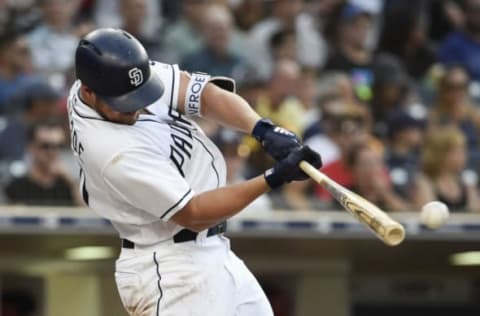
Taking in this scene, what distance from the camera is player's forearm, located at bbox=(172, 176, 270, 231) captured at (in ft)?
13.9

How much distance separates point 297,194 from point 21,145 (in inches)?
65.7

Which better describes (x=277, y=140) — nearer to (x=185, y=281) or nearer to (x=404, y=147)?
(x=185, y=281)

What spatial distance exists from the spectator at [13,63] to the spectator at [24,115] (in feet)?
0.74

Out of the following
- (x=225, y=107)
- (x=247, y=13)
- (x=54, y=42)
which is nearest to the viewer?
(x=225, y=107)

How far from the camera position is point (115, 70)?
4305 mm

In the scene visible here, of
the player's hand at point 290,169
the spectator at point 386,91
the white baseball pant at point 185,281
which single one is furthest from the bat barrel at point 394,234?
the spectator at point 386,91

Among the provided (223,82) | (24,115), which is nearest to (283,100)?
(24,115)

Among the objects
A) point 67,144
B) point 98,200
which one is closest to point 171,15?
point 67,144

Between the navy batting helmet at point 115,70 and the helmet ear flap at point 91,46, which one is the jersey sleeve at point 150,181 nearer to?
the navy batting helmet at point 115,70

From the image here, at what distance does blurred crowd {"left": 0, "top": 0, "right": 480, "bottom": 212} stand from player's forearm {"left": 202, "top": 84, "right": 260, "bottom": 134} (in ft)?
7.74

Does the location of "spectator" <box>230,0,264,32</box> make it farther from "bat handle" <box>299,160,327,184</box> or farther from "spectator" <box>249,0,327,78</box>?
"bat handle" <box>299,160,327,184</box>

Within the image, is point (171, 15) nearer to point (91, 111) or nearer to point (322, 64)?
point (322, 64)

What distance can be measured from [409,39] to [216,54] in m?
1.67

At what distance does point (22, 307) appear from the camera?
7.60 metres
